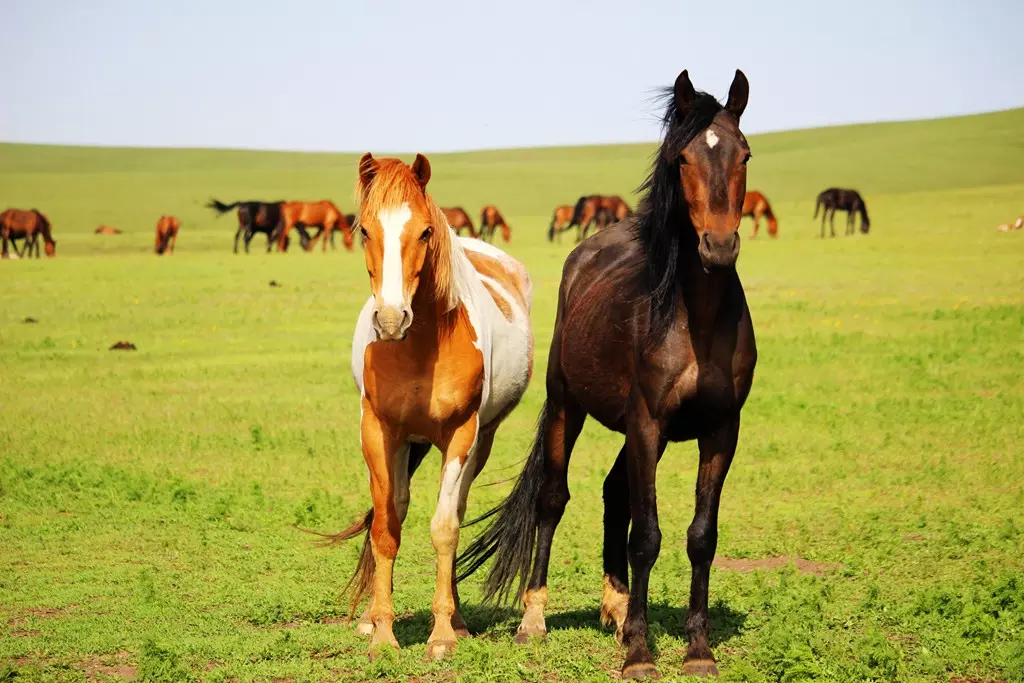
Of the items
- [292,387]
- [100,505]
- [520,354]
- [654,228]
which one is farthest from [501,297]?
[292,387]

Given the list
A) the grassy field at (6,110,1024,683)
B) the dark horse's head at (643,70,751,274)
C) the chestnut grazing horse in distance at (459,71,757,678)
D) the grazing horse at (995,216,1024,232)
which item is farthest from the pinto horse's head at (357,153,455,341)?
the grazing horse at (995,216,1024,232)

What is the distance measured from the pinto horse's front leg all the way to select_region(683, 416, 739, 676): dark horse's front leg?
152 centimetres

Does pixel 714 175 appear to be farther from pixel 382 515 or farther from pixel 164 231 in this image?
pixel 164 231

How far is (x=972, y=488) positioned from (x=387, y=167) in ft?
21.9

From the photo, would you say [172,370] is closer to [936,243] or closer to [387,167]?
[387,167]

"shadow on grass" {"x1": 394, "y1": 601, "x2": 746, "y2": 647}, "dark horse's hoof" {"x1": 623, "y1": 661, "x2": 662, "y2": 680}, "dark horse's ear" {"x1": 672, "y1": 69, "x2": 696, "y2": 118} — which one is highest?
"dark horse's ear" {"x1": 672, "y1": 69, "x2": 696, "y2": 118}

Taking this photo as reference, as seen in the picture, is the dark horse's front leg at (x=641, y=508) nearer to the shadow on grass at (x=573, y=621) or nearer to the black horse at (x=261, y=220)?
the shadow on grass at (x=573, y=621)

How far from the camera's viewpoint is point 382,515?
6.27 meters

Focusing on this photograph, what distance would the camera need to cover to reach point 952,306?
73.8ft

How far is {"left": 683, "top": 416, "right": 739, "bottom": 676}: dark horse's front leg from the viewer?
5.87 metres

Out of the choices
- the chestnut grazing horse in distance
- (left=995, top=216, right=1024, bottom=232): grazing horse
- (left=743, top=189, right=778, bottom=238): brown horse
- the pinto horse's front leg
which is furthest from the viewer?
(left=743, top=189, right=778, bottom=238): brown horse

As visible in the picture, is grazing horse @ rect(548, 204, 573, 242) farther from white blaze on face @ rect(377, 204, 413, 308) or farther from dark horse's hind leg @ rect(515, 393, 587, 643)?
white blaze on face @ rect(377, 204, 413, 308)

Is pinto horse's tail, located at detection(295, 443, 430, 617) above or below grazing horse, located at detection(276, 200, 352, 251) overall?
below

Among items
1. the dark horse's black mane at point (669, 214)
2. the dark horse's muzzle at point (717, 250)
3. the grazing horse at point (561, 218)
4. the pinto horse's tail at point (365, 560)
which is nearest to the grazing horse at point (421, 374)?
the pinto horse's tail at point (365, 560)
